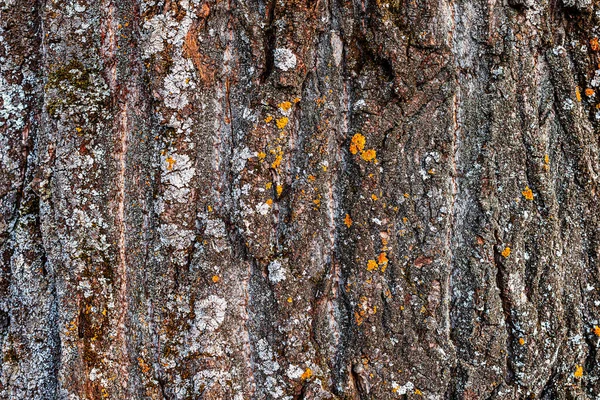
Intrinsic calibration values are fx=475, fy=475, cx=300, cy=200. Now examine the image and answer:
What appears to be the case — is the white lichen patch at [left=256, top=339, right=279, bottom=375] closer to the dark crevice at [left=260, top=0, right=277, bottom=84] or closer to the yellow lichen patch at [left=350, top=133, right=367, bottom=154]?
the yellow lichen patch at [left=350, top=133, right=367, bottom=154]

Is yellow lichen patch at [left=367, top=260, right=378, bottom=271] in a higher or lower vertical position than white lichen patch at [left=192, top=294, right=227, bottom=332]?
higher

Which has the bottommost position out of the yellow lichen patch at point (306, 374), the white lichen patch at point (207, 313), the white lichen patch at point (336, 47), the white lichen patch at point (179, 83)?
the yellow lichen patch at point (306, 374)

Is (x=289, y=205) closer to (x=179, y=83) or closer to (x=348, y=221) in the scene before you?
(x=348, y=221)

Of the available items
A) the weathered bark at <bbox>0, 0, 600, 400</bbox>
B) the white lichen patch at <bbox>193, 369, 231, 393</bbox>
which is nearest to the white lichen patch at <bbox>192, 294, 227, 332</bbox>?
the weathered bark at <bbox>0, 0, 600, 400</bbox>

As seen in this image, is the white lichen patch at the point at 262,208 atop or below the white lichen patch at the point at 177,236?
atop

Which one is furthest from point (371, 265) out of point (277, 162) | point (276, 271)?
point (277, 162)

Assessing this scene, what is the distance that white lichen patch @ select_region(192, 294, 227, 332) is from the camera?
1.29 metres

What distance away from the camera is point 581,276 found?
1.40m

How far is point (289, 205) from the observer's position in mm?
1296

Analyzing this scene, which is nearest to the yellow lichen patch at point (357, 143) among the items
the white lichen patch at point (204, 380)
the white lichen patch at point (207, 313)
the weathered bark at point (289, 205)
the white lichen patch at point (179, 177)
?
the weathered bark at point (289, 205)

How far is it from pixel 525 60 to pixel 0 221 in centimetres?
158

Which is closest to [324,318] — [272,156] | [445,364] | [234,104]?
[445,364]

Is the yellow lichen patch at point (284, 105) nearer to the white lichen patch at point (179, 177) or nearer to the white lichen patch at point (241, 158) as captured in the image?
the white lichen patch at point (241, 158)

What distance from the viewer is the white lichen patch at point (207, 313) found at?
1.29 m
